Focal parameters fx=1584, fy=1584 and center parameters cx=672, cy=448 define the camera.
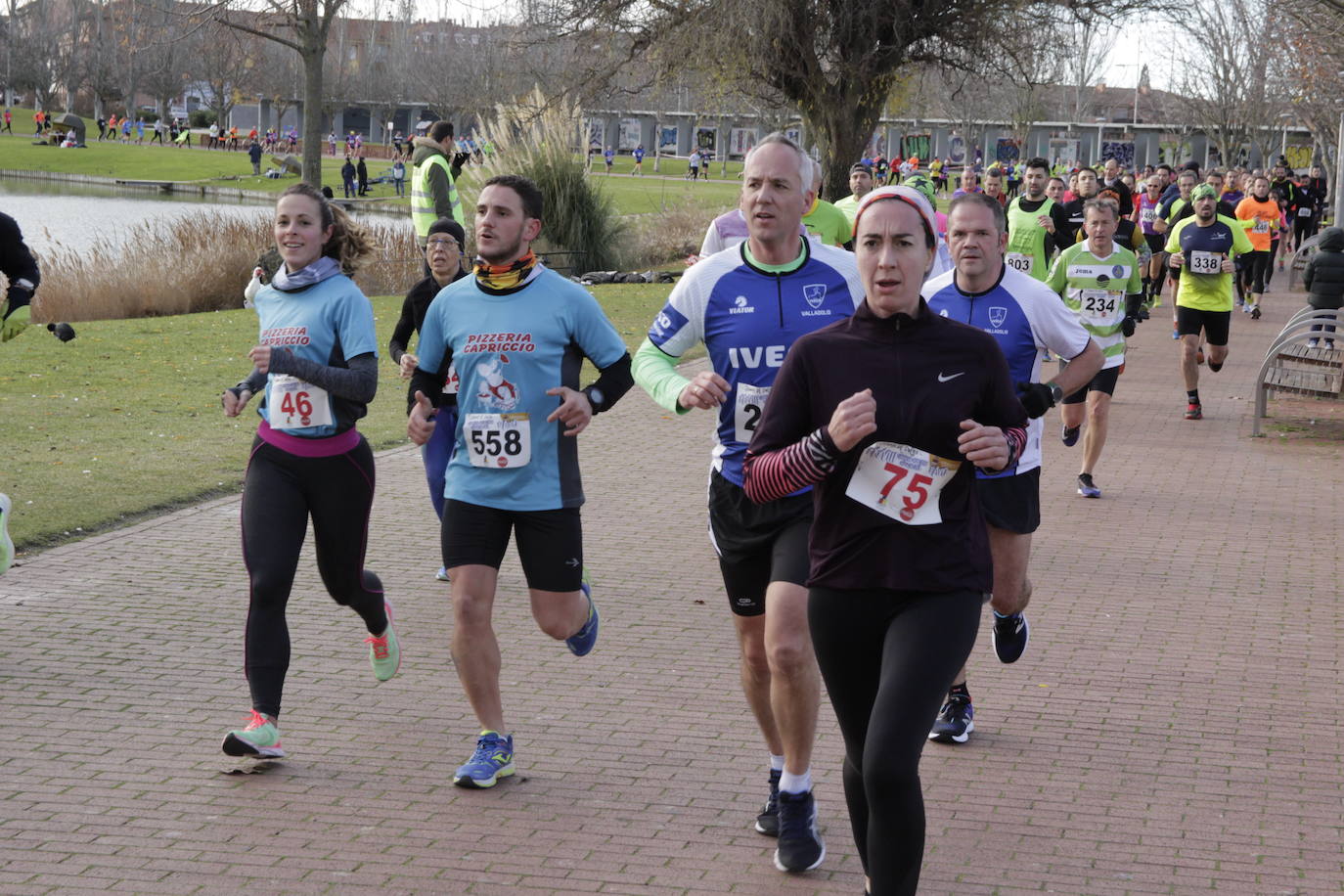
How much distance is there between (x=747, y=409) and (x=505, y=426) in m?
0.89

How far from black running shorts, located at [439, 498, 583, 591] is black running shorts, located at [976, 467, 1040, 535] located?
1.62 meters

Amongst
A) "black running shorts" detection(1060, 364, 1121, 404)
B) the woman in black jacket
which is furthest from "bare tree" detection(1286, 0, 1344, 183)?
"black running shorts" detection(1060, 364, 1121, 404)

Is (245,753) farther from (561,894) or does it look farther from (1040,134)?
(1040,134)

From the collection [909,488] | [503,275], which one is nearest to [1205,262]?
[503,275]

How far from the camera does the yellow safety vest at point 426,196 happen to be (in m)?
12.9

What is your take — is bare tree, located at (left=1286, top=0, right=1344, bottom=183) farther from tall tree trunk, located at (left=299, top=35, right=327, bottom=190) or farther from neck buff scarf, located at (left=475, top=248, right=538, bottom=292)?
tall tree trunk, located at (left=299, top=35, right=327, bottom=190)

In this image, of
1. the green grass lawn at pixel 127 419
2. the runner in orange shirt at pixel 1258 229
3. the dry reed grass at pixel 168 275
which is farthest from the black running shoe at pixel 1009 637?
the runner in orange shirt at pixel 1258 229

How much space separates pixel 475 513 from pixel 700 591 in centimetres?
301

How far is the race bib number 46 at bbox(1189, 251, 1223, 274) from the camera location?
47.1 ft

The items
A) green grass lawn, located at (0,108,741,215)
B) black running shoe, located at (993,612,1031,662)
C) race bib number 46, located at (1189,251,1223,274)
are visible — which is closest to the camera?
black running shoe, located at (993,612,1031,662)

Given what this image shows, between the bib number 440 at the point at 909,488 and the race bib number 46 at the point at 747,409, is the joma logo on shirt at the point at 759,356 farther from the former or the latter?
the bib number 440 at the point at 909,488

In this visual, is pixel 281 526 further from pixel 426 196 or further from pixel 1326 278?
pixel 1326 278

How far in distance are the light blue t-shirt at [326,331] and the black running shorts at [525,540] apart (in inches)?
22.0

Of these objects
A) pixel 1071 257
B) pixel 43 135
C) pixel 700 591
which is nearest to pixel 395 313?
pixel 1071 257
